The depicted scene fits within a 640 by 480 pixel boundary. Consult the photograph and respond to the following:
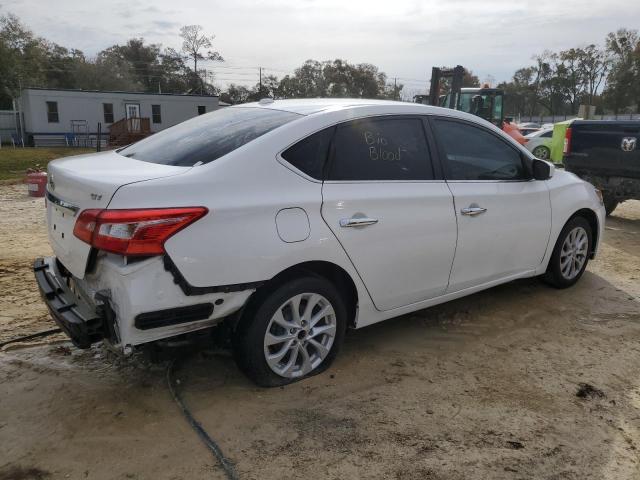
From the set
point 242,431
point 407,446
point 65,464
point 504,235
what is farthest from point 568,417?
point 65,464

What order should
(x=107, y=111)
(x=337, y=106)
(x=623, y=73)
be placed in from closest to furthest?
1. (x=337, y=106)
2. (x=107, y=111)
3. (x=623, y=73)

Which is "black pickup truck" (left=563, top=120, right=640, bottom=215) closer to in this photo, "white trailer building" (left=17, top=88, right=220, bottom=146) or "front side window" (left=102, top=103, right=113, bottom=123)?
"white trailer building" (left=17, top=88, right=220, bottom=146)

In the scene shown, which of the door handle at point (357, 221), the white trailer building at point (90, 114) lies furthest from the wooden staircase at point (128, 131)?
→ the door handle at point (357, 221)

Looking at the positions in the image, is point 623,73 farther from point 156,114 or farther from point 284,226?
point 284,226

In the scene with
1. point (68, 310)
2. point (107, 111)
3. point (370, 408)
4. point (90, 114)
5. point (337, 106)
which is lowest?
point (370, 408)

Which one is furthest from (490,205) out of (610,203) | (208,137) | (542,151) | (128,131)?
(128,131)

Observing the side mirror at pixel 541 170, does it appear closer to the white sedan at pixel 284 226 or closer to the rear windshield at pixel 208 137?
the white sedan at pixel 284 226

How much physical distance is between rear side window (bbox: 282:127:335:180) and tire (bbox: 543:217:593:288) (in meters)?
2.68

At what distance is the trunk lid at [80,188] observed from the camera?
2664 millimetres

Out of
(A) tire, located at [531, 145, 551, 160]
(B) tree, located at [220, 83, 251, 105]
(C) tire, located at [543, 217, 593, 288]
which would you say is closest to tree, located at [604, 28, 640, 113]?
(B) tree, located at [220, 83, 251, 105]

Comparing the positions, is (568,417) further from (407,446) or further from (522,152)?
(522,152)

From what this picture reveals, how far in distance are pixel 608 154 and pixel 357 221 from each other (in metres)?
6.50

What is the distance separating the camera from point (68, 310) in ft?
9.38

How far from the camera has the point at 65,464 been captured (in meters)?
2.50
